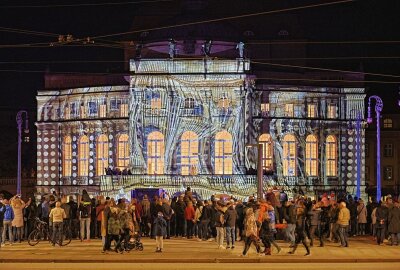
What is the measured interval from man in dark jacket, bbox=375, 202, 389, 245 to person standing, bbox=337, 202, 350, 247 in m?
1.74

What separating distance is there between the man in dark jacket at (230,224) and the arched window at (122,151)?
49.0 meters

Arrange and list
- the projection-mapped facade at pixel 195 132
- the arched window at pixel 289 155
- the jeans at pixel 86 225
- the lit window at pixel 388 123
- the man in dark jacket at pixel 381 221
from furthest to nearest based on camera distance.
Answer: the lit window at pixel 388 123 < the arched window at pixel 289 155 < the projection-mapped facade at pixel 195 132 < the jeans at pixel 86 225 < the man in dark jacket at pixel 381 221

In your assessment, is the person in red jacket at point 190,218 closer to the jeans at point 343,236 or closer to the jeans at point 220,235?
the jeans at point 220,235

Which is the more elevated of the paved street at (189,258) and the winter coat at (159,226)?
the winter coat at (159,226)

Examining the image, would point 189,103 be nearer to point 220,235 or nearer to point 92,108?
point 92,108

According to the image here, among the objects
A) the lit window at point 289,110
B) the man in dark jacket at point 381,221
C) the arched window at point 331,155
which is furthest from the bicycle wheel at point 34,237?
the arched window at point 331,155

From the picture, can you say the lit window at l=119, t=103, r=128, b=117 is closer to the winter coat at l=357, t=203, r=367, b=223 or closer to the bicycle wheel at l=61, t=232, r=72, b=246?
the winter coat at l=357, t=203, r=367, b=223

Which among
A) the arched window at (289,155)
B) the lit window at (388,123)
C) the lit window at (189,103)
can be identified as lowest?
the arched window at (289,155)

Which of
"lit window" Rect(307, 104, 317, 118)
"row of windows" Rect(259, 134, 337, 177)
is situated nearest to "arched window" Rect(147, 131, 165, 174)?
"row of windows" Rect(259, 134, 337, 177)

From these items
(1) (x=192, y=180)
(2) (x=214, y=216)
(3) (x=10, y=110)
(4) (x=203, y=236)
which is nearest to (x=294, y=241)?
(2) (x=214, y=216)

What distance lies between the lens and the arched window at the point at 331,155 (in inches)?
3728

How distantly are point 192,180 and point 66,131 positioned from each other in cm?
1464

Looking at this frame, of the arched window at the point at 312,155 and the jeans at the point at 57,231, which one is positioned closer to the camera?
the jeans at the point at 57,231

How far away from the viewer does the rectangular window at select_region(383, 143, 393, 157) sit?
11419 centimetres
